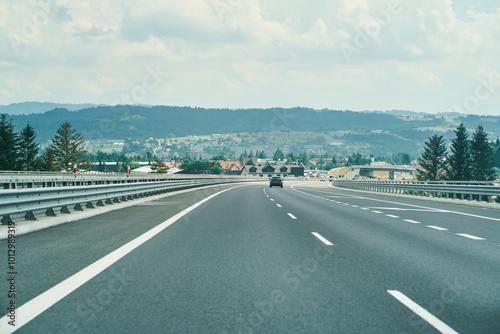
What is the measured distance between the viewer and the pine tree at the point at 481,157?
3718 inches

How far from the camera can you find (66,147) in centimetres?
12625

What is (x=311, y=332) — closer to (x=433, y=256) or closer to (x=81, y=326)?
(x=81, y=326)

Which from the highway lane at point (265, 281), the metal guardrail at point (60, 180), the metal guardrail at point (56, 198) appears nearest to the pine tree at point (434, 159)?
the metal guardrail at point (60, 180)

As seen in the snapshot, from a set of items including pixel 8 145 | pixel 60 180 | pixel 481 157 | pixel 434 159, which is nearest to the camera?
pixel 60 180

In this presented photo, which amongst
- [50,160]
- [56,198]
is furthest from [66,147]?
[56,198]

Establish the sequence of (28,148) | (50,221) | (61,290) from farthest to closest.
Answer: (28,148) → (50,221) → (61,290)

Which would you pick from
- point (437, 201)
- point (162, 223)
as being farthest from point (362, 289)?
point (437, 201)

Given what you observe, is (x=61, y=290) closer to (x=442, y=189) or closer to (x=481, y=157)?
(x=442, y=189)

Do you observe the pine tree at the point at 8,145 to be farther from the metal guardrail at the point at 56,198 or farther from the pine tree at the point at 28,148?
the metal guardrail at the point at 56,198

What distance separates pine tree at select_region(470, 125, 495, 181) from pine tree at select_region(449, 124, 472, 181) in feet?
3.43

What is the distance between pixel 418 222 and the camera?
14195 millimetres

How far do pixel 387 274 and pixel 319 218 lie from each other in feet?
28.2

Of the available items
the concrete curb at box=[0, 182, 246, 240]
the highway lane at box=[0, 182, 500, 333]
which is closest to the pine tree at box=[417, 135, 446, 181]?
the concrete curb at box=[0, 182, 246, 240]

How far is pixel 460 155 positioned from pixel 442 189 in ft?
249
